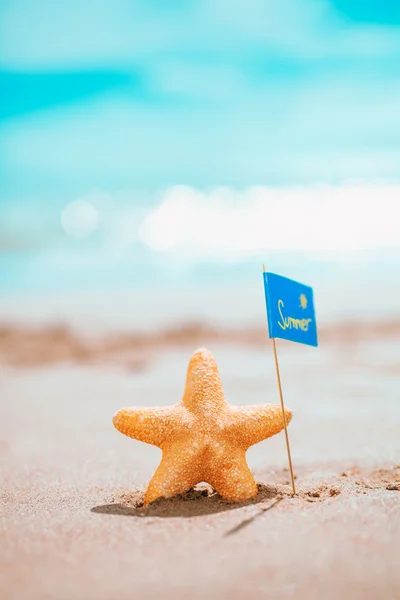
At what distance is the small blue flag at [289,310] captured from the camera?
14.0 ft

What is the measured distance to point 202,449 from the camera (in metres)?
4.09

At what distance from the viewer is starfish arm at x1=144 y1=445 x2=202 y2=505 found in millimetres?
4031

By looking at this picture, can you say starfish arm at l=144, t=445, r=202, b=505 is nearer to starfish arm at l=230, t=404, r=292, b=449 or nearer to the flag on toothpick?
starfish arm at l=230, t=404, r=292, b=449

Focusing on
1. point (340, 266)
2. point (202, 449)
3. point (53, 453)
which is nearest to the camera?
point (202, 449)

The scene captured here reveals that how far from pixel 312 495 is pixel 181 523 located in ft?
3.27

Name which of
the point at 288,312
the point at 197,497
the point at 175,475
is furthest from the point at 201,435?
the point at 288,312

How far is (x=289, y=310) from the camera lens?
4500 millimetres

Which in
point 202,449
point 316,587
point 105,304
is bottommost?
point 316,587

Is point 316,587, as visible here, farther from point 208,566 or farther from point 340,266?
point 340,266

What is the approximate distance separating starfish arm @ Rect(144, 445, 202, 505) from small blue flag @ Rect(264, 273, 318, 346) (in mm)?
927

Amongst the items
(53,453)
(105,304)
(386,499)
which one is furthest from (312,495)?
(105,304)

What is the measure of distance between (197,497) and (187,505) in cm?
22

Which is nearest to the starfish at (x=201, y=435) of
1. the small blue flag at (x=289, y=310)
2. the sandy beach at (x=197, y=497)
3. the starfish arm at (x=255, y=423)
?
the starfish arm at (x=255, y=423)

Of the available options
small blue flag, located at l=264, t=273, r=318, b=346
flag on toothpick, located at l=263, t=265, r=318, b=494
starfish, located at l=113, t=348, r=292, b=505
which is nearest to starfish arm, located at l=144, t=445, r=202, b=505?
starfish, located at l=113, t=348, r=292, b=505
